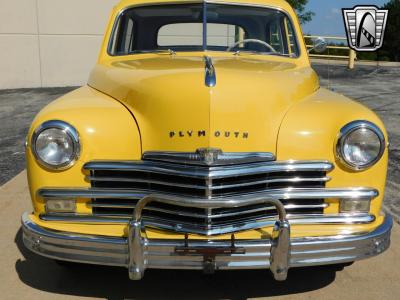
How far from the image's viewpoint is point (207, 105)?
2.54 meters

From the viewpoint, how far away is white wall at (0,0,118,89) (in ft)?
40.2

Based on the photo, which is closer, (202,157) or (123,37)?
(202,157)

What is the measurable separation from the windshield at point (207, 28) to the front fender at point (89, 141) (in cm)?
127

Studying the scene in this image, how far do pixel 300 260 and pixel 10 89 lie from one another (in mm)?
11408

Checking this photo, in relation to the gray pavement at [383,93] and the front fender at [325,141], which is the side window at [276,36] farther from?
the front fender at [325,141]

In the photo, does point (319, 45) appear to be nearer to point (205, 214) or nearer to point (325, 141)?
point (325, 141)

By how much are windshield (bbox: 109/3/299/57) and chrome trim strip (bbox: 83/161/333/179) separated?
4.95 feet

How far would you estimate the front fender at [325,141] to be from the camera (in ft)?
8.33

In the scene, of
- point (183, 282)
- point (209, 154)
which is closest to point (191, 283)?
point (183, 282)

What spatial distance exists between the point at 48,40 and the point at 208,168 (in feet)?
37.1

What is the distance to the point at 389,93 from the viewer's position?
464 inches

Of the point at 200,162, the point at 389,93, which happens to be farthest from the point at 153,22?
the point at 389,93

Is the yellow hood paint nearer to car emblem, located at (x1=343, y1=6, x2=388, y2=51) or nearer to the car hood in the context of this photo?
the car hood

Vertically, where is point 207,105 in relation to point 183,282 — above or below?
above
